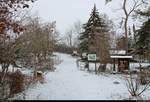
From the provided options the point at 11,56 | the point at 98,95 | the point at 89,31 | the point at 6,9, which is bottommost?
the point at 98,95

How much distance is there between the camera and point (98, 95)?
14945 millimetres

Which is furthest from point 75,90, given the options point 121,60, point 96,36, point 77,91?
point 96,36

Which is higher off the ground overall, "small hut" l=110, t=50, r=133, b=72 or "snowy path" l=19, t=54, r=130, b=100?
"small hut" l=110, t=50, r=133, b=72

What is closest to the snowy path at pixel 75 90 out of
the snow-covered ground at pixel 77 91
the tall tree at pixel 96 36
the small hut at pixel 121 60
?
the snow-covered ground at pixel 77 91

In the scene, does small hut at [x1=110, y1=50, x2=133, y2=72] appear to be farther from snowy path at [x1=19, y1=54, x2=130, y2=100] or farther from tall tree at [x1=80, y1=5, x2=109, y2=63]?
snowy path at [x1=19, y1=54, x2=130, y2=100]

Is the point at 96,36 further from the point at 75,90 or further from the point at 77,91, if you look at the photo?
the point at 77,91

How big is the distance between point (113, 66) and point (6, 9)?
90.8ft

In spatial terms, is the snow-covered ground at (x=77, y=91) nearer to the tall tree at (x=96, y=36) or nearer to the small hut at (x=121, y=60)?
the small hut at (x=121, y=60)

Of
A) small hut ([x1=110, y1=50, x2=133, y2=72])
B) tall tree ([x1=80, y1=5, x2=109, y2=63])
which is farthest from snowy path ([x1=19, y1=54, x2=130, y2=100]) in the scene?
tall tree ([x1=80, y1=5, x2=109, y2=63])

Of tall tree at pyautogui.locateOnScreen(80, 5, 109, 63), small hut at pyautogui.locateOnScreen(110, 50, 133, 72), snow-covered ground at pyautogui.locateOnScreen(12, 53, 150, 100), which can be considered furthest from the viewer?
tall tree at pyautogui.locateOnScreen(80, 5, 109, 63)

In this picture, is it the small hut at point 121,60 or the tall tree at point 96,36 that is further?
the tall tree at point 96,36

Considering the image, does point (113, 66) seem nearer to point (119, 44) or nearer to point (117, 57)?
point (117, 57)

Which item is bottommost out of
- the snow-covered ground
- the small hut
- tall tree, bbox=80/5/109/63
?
the snow-covered ground

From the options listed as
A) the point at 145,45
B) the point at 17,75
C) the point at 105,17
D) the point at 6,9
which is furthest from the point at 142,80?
the point at 105,17
